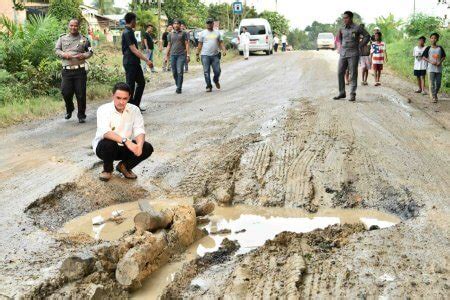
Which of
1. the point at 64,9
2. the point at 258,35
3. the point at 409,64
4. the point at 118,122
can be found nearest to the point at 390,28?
the point at 258,35

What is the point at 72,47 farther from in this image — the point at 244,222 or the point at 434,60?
the point at 434,60

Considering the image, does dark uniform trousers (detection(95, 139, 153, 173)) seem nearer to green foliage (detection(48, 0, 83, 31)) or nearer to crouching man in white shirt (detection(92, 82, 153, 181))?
crouching man in white shirt (detection(92, 82, 153, 181))

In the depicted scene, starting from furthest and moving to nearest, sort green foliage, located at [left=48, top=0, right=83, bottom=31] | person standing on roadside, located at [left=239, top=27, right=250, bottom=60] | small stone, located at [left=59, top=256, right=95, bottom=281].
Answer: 1. green foliage, located at [left=48, top=0, right=83, bottom=31]
2. person standing on roadside, located at [left=239, top=27, right=250, bottom=60]
3. small stone, located at [left=59, top=256, right=95, bottom=281]

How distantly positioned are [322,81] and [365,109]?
4805mm

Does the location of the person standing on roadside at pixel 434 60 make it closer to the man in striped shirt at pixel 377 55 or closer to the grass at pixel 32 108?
the man in striped shirt at pixel 377 55

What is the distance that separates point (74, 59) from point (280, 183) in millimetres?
4516

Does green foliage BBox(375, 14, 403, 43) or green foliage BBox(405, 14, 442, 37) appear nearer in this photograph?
A: green foliage BBox(405, 14, 442, 37)

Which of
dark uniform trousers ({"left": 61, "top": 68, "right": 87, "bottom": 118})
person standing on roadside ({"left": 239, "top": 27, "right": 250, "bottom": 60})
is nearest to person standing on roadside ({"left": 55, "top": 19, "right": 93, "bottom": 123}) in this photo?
dark uniform trousers ({"left": 61, "top": 68, "right": 87, "bottom": 118})

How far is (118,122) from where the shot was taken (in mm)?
5328

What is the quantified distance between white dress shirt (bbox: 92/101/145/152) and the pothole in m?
0.41

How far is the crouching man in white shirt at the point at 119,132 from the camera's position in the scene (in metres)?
5.23

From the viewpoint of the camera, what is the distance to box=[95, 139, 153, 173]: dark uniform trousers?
17.4 feet

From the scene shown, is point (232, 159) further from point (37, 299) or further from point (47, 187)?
point (37, 299)

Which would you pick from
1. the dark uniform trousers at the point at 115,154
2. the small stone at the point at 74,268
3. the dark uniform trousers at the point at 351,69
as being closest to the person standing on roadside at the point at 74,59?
the dark uniform trousers at the point at 115,154
